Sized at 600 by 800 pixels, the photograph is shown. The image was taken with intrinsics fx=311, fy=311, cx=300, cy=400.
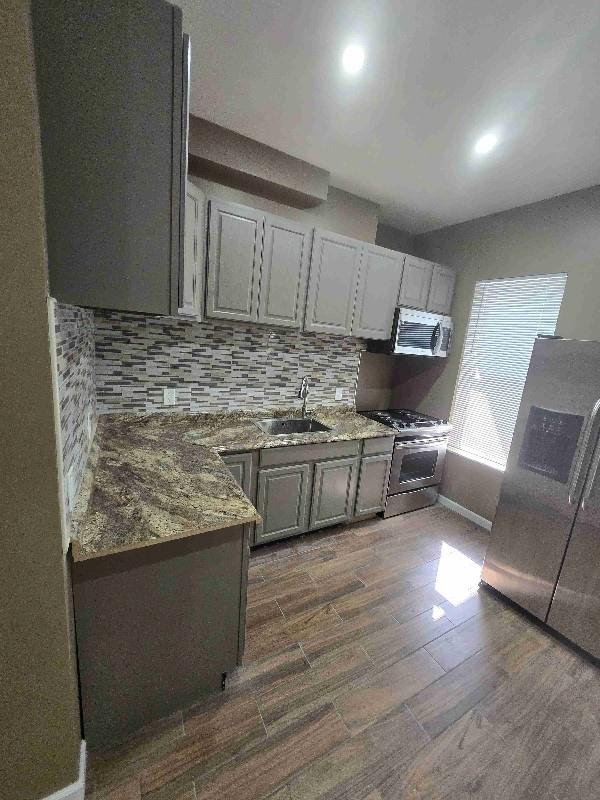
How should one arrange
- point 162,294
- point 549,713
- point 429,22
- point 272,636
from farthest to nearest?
point 272,636 → point 549,713 → point 429,22 → point 162,294

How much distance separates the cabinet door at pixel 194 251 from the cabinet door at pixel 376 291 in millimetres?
1303

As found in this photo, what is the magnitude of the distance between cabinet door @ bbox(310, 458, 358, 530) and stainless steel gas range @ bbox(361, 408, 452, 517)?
18.2 inches

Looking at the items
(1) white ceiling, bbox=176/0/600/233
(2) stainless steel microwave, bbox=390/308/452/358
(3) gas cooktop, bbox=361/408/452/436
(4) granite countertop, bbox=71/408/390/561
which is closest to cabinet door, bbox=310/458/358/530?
(4) granite countertop, bbox=71/408/390/561

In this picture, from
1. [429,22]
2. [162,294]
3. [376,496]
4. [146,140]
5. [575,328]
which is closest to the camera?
[146,140]

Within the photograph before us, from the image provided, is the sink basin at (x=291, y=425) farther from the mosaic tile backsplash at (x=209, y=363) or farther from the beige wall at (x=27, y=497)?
the beige wall at (x=27, y=497)

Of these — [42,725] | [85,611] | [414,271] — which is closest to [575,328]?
[414,271]

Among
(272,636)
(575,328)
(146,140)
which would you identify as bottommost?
(272,636)

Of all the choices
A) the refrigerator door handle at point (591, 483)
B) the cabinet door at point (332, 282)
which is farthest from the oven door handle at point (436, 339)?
the refrigerator door handle at point (591, 483)

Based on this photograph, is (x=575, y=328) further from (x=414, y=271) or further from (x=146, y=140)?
(x=146, y=140)

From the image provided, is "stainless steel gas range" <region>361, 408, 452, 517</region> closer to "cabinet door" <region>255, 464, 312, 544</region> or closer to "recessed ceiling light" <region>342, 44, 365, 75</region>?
"cabinet door" <region>255, 464, 312, 544</region>

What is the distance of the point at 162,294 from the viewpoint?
3.25 ft

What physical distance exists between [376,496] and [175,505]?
2052 mm

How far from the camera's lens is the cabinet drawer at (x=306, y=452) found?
2.20m

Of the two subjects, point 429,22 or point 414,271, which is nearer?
point 429,22
